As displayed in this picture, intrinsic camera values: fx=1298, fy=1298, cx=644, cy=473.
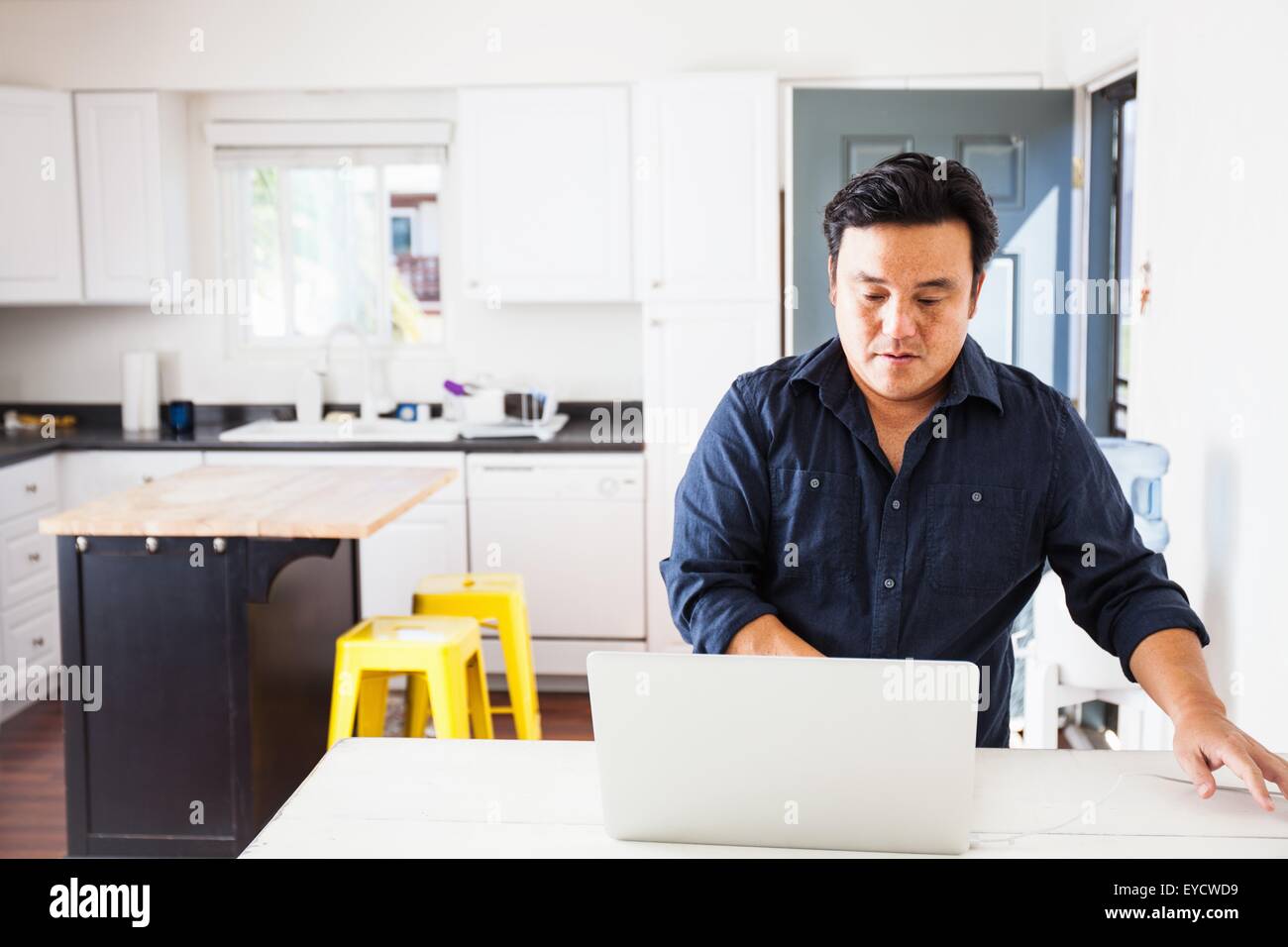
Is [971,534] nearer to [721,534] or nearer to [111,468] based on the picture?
[721,534]

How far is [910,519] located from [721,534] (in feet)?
0.87

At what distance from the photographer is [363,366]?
5.30 m

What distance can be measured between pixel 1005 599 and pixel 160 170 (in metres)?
4.05

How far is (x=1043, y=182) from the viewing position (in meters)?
4.27

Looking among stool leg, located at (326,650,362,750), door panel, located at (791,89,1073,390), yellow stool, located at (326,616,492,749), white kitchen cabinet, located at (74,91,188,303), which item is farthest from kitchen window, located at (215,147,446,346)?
stool leg, located at (326,650,362,750)

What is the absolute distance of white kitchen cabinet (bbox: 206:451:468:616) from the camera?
4.67m

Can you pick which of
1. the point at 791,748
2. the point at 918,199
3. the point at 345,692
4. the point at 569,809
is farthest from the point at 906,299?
the point at 345,692

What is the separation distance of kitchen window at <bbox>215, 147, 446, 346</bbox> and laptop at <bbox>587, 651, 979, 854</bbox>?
419cm

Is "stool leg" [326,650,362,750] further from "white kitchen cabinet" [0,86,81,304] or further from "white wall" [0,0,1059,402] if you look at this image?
"white kitchen cabinet" [0,86,81,304]

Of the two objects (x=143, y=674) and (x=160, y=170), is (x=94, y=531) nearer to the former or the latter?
(x=143, y=674)

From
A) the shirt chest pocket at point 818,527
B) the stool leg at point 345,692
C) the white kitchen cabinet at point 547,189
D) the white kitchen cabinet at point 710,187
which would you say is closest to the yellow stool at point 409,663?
the stool leg at point 345,692

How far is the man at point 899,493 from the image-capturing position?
5.66 ft

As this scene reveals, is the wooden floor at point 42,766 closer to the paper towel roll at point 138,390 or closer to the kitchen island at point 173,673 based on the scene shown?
the kitchen island at point 173,673

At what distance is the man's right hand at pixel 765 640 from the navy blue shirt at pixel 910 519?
0.07 meters
